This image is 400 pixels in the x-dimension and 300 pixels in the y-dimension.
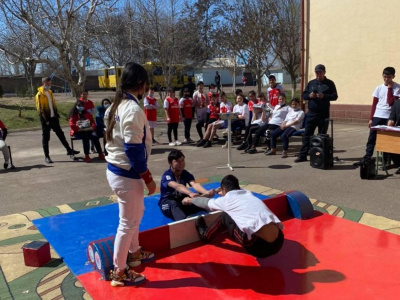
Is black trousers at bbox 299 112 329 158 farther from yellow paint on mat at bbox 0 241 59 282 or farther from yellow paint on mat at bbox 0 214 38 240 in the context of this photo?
yellow paint on mat at bbox 0 241 59 282

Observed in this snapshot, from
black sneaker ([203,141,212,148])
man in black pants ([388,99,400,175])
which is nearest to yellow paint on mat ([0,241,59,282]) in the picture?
man in black pants ([388,99,400,175])

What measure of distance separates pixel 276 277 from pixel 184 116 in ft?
28.6

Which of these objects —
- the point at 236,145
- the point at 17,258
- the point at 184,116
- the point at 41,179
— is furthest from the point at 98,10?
the point at 17,258

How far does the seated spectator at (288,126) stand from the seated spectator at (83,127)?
433 cm

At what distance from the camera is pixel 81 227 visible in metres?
5.12

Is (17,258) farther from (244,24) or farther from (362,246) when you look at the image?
Answer: (244,24)

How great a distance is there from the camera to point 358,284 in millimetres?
3529

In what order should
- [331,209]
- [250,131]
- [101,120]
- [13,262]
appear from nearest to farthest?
[13,262] → [331,209] → [101,120] → [250,131]

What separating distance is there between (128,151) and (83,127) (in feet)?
23.1

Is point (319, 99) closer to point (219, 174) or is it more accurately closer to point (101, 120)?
point (219, 174)

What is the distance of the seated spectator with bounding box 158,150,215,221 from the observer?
5004 millimetres

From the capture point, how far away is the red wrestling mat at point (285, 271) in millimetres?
3445

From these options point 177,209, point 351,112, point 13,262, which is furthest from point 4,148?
point 351,112

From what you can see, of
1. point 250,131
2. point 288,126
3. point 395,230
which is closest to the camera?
point 395,230
